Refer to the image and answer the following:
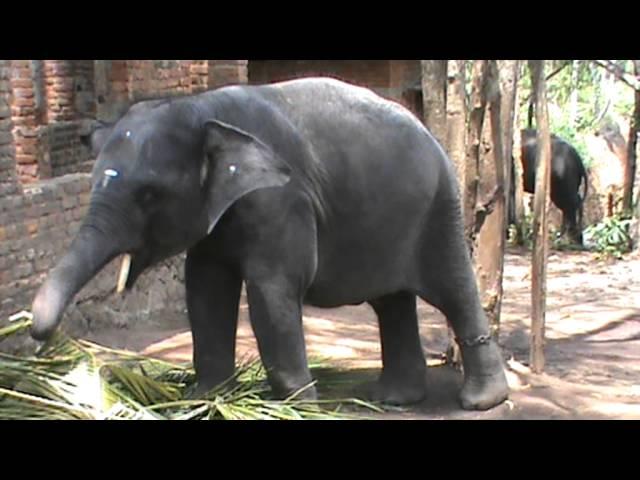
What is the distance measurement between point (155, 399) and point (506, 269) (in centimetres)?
845

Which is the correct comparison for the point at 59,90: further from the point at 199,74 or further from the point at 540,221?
the point at 540,221

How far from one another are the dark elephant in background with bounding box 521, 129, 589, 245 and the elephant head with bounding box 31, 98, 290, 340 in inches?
470

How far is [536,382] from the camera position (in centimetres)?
669

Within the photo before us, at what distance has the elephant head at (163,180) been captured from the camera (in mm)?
4398

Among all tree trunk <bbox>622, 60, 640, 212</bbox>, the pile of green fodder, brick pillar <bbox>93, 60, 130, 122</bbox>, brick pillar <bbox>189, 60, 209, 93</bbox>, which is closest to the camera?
the pile of green fodder

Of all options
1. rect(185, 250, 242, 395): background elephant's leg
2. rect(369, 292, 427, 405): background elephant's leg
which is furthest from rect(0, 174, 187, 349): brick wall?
rect(369, 292, 427, 405): background elephant's leg

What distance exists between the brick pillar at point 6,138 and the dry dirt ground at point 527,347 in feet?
4.73

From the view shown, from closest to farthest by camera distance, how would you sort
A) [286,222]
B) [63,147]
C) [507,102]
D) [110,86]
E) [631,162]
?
1. [286,222]
2. [507,102]
3. [110,86]
4. [63,147]
5. [631,162]

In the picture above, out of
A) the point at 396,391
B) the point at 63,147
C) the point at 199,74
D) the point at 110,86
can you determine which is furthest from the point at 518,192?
the point at 396,391

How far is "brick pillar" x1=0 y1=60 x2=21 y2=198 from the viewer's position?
667cm

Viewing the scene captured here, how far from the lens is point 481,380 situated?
18.9ft

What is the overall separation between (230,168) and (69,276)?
829mm

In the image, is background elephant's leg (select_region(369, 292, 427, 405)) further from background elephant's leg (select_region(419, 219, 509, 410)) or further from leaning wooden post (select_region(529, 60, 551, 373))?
leaning wooden post (select_region(529, 60, 551, 373))

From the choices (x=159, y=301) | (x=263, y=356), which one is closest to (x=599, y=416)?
(x=263, y=356)
